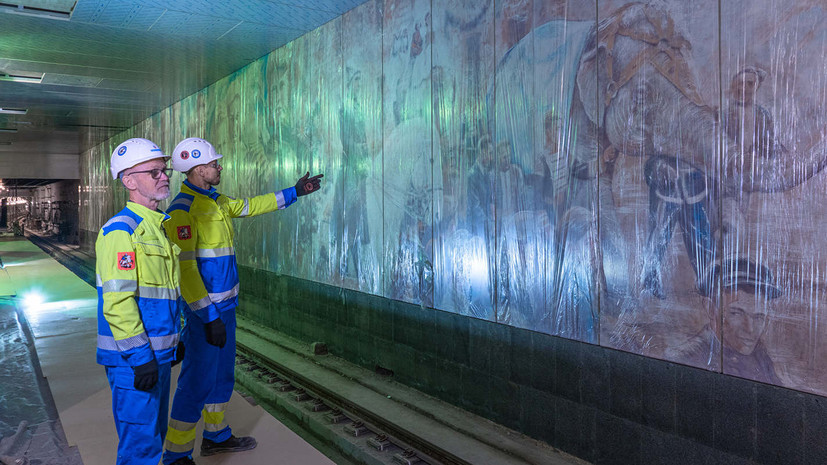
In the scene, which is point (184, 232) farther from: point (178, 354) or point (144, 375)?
point (144, 375)

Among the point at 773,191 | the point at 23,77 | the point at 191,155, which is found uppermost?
the point at 23,77

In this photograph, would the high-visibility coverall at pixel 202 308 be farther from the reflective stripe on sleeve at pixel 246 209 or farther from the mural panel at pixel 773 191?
the mural panel at pixel 773 191

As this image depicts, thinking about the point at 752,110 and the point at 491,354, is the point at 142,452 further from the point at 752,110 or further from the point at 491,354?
the point at 752,110

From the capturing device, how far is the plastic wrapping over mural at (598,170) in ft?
10.9

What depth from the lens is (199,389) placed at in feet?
13.1

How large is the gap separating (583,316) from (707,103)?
1715 mm

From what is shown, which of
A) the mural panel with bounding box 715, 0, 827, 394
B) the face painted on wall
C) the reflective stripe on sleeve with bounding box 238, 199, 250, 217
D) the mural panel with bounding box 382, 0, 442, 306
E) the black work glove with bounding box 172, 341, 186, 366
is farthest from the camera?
the mural panel with bounding box 382, 0, 442, 306

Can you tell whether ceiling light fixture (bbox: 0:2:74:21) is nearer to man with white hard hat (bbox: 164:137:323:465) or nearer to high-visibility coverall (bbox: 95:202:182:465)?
man with white hard hat (bbox: 164:137:323:465)

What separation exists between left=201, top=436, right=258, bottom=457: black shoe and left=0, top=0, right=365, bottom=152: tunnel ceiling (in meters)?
4.88

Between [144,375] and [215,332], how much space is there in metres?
0.90

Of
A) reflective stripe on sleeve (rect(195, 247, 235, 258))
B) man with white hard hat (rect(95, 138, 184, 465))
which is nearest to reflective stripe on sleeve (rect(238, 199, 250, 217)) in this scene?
reflective stripe on sleeve (rect(195, 247, 235, 258))

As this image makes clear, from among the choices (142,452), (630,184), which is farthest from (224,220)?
(630,184)

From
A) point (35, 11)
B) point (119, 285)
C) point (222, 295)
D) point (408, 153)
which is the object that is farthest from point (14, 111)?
point (119, 285)

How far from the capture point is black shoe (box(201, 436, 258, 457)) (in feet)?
13.7
